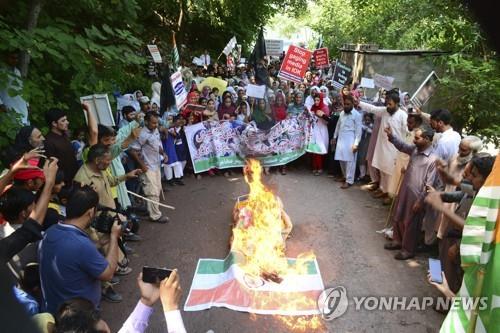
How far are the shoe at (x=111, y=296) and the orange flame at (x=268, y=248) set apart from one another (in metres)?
1.75

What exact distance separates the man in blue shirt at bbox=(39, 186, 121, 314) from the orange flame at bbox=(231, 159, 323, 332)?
2.43 metres

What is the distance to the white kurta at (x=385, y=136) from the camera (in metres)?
8.55

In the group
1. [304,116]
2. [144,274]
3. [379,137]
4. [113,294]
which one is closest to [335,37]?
[304,116]

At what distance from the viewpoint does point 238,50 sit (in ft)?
77.4

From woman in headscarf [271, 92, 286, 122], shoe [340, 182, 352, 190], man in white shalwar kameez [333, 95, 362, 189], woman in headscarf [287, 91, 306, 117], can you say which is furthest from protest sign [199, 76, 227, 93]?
shoe [340, 182, 352, 190]

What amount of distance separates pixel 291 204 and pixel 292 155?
8.10 feet

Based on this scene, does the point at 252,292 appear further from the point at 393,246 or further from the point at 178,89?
the point at 178,89

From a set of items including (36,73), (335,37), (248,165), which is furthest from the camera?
(335,37)

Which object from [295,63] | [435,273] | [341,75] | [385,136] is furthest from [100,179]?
[341,75]

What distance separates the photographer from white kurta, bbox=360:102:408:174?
8.55 m

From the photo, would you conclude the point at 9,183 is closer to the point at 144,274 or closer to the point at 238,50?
the point at 144,274

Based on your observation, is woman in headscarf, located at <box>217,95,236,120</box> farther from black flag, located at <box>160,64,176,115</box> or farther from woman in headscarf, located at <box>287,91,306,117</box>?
black flag, located at <box>160,64,176,115</box>

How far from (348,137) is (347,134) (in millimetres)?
81

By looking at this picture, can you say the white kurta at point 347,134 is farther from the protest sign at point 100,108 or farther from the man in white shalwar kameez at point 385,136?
the protest sign at point 100,108
